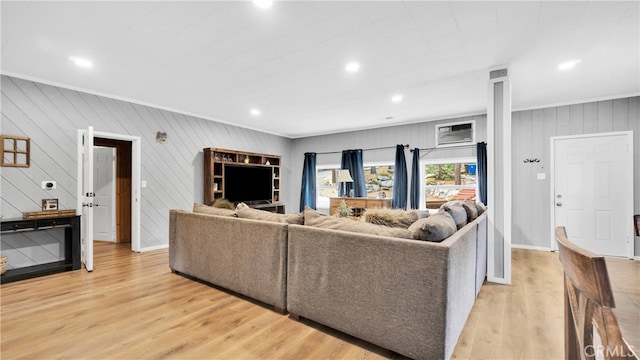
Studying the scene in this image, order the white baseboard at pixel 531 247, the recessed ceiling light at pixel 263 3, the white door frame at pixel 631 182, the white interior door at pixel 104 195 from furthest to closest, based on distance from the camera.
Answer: the white interior door at pixel 104 195 < the white baseboard at pixel 531 247 < the white door frame at pixel 631 182 < the recessed ceiling light at pixel 263 3

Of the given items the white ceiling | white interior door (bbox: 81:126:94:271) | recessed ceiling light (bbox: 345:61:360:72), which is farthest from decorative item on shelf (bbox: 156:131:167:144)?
recessed ceiling light (bbox: 345:61:360:72)

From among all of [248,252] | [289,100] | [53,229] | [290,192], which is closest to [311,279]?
[248,252]

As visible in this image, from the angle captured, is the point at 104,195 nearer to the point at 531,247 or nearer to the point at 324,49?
the point at 324,49

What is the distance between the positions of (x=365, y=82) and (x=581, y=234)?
4225mm

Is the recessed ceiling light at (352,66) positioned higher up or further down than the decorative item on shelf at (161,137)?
higher up

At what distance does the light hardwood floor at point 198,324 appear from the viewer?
186cm

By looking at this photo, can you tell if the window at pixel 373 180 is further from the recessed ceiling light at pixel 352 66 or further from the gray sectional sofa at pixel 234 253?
the gray sectional sofa at pixel 234 253

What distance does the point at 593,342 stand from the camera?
2.49 feet

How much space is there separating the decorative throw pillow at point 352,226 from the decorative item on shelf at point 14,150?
3823 mm

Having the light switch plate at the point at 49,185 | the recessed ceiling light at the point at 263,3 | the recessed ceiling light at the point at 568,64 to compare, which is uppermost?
the recessed ceiling light at the point at 263,3

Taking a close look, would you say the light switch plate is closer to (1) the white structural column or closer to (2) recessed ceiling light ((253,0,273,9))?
(2) recessed ceiling light ((253,0,273,9))

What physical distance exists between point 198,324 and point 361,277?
1374 millimetres

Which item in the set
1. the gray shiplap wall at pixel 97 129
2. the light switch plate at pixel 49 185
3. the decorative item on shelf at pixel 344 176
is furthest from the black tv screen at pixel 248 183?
the light switch plate at pixel 49 185

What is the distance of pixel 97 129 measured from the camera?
4215 millimetres
